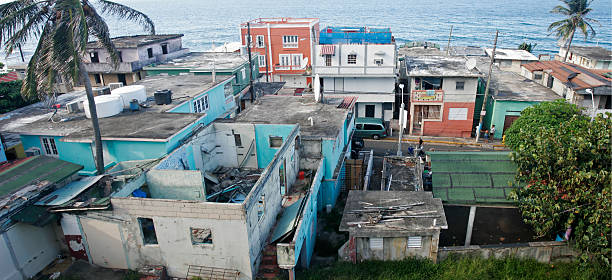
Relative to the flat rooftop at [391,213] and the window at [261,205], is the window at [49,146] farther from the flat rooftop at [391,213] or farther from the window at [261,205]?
the flat rooftop at [391,213]

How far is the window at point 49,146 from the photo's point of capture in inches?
916

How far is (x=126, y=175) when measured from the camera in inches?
762

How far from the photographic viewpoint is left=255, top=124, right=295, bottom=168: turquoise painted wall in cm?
2459

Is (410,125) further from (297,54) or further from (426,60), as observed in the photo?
(297,54)

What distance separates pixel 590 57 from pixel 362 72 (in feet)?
111

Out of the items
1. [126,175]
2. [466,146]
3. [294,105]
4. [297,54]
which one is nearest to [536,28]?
[297,54]

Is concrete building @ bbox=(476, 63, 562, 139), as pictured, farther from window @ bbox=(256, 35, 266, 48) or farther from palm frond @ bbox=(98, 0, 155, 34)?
window @ bbox=(256, 35, 266, 48)

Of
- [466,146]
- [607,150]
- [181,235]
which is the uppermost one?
[607,150]

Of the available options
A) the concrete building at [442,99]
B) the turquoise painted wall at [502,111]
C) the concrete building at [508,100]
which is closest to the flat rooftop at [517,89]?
the concrete building at [508,100]

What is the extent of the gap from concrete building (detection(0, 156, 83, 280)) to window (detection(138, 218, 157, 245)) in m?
3.79

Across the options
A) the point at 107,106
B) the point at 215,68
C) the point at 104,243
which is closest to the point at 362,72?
the point at 215,68

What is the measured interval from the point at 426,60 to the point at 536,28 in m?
140

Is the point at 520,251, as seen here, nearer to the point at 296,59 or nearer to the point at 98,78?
the point at 98,78

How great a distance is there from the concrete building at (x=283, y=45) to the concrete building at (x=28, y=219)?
130 feet
